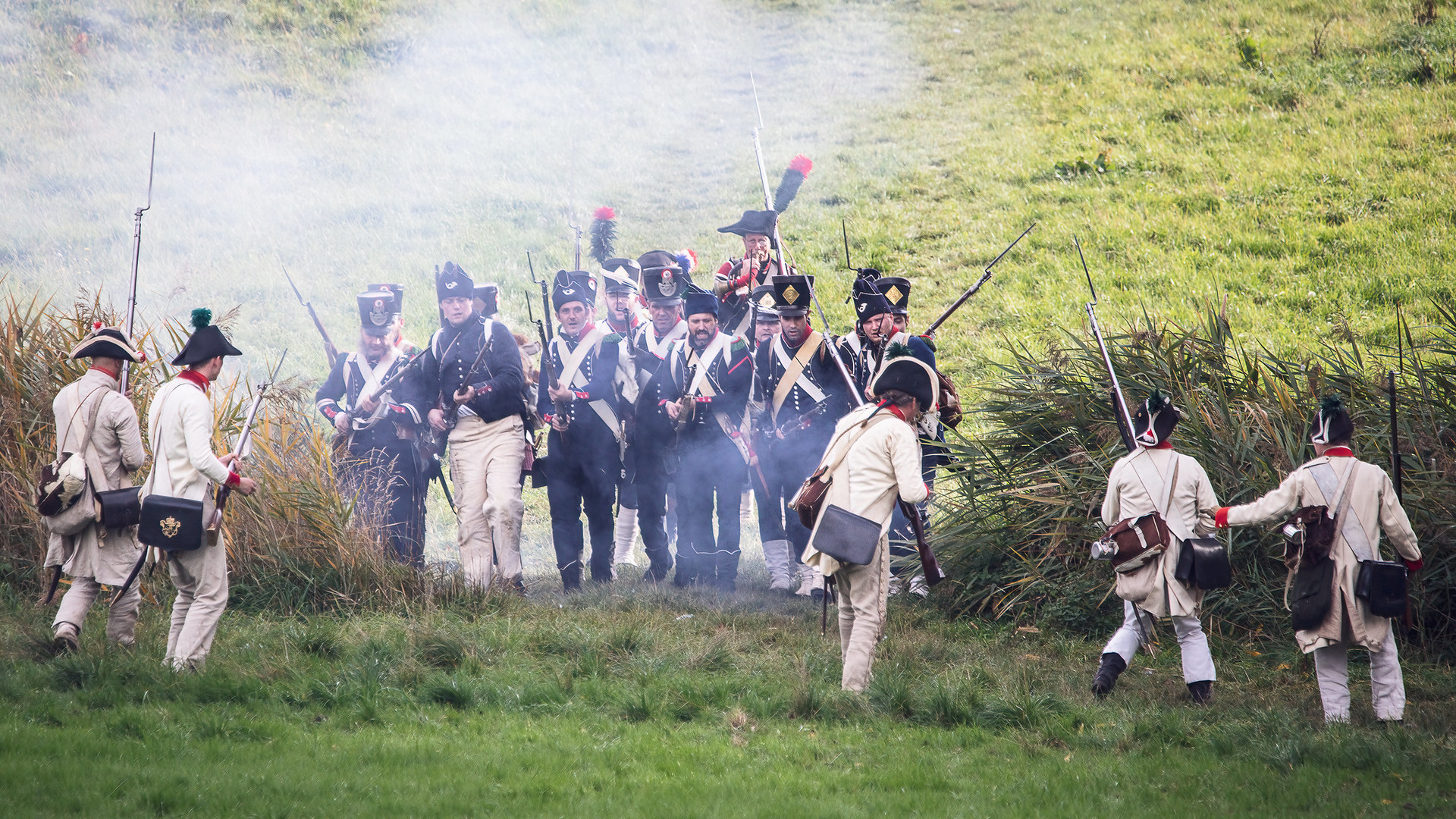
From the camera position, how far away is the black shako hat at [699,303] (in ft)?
32.5

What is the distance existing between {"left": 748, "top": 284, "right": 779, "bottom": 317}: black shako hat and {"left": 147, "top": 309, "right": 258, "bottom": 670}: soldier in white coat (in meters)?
4.36

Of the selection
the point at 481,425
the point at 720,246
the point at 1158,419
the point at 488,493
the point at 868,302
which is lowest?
the point at 488,493

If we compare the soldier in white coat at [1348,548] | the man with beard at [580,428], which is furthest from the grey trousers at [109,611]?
the soldier in white coat at [1348,548]

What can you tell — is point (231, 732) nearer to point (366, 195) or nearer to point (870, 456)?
point (870, 456)

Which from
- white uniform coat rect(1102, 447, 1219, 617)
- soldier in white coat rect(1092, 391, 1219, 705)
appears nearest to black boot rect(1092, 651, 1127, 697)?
soldier in white coat rect(1092, 391, 1219, 705)

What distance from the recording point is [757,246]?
11430 millimetres

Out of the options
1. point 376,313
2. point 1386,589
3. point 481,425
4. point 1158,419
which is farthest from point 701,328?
point 1386,589

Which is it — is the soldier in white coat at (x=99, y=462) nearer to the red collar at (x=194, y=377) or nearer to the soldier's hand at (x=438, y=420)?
the red collar at (x=194, y=377)

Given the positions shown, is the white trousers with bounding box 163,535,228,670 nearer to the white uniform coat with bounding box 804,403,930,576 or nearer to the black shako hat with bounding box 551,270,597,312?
the white uniform coat with bounding box 804,403,930,576

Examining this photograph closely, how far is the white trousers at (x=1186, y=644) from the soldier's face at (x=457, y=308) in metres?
5.36

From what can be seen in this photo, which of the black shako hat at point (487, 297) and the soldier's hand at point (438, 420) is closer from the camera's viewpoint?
the soldier's hand at point (438, 420)

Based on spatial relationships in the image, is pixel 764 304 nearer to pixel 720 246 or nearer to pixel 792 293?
pixel 792 293

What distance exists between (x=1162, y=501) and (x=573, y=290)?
5153 millimetres

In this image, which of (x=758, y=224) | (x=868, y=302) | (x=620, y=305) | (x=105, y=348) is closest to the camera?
(x=105, y=348)
